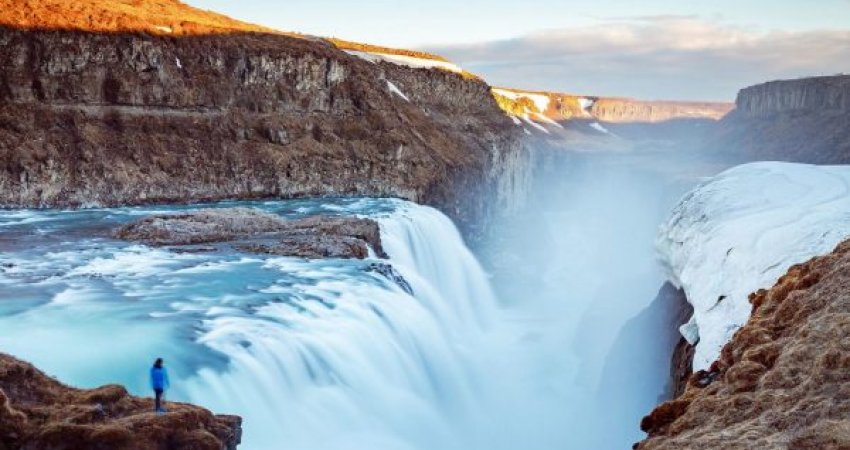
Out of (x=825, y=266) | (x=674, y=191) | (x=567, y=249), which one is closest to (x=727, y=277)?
(x=825, y=266)

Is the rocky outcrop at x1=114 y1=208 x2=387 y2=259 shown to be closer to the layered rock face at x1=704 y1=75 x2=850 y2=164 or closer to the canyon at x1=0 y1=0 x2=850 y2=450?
the canyon at x1=0 y1=0 x2=850 y2=450

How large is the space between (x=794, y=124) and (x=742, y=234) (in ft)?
344

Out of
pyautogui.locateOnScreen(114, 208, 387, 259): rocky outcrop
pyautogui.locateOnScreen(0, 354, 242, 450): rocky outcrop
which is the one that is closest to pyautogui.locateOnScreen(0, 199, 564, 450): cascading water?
pyautogui.locateOnScreen(114, 208, 387, 259): rocky outcrop

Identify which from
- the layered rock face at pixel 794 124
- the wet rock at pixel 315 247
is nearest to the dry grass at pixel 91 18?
the wet rock at pixel 315 247

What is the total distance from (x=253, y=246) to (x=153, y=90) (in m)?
16.9

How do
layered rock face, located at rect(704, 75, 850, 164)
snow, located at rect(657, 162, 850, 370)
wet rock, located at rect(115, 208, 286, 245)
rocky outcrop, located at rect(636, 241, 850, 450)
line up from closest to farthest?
rocky outcrop, located at rect(636, 241, 850, 450) < snow, located at rect(657, 162, 850, 370) < wet rock, located at rect(115, 208, 286, 245) < layered rock face, located at rect(704, 75, 850, 164)

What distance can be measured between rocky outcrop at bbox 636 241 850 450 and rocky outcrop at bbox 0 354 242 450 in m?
5.21

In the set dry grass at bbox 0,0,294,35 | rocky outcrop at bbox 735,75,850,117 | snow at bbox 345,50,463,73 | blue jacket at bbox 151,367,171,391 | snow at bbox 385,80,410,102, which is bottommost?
blue jacket at bbox 151,367,171,391

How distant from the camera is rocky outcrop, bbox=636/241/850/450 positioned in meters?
7.66

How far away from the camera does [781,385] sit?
29.1 feet

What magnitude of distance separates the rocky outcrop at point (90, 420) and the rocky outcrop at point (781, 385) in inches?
205

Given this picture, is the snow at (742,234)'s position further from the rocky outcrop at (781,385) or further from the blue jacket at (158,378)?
the blue jacket at (158,378)

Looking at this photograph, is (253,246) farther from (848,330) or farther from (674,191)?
(674,191)

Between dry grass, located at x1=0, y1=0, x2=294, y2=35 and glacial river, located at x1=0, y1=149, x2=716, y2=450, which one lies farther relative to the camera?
dry grass, located at x1=0, y1=0, x2=294, y2=35
